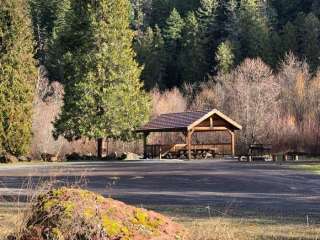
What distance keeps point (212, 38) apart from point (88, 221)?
9541cm

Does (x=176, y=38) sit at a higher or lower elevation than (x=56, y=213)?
higher

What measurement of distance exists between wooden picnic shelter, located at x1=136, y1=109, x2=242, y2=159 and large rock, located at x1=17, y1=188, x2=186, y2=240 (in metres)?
35.8

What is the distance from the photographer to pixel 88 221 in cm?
563

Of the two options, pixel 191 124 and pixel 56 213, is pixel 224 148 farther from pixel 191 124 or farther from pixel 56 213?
pixel 56 213

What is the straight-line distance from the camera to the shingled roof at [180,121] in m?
42.6

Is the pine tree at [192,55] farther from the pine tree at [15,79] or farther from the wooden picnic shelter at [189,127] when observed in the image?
the pine tree at [15,79]

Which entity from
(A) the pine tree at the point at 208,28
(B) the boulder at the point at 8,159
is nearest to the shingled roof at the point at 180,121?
(B) the boulder at the point at 8,159

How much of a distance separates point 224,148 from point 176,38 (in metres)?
50.3

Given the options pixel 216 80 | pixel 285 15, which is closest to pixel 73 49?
pixel 216 80

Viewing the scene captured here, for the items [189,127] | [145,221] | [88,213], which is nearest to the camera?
[88,213]

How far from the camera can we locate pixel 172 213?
459 inches

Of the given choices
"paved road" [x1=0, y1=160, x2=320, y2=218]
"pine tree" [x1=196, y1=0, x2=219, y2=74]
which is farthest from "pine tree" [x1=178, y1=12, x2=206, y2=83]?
"paved road" [x1=0, y1=160, x2=320, y2=218]

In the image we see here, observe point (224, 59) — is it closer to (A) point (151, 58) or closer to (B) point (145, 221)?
(A) point (151, 58)

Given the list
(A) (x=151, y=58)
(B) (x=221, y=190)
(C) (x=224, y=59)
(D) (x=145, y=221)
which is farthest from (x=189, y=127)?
(A) (x=151, y=58)
